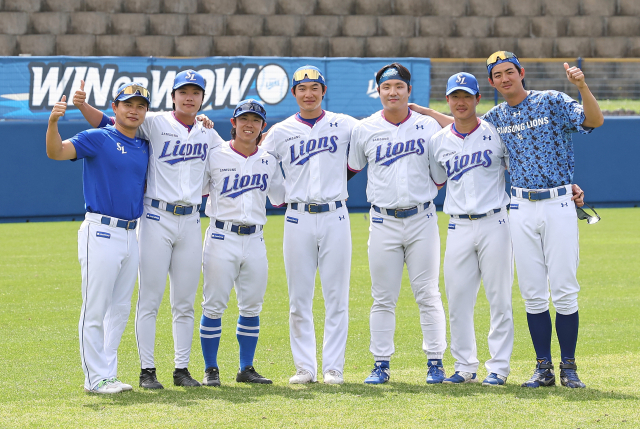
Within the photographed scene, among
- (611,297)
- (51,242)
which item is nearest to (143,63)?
(51,242)

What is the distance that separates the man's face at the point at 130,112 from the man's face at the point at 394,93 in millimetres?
1585

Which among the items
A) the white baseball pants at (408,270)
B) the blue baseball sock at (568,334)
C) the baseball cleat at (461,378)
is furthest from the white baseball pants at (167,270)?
the blue baseball sock at (568,334)

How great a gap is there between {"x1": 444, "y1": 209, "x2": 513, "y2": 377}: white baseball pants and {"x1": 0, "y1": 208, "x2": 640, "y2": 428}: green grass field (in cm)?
25

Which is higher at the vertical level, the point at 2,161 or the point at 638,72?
the point at 638,72

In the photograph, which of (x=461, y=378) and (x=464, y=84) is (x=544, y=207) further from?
(x=461, y=378)

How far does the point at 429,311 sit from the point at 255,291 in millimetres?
1160

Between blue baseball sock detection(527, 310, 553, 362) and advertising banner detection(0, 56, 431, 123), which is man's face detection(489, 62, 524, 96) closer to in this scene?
blue baseball sock detection(527, 310, 553, 362)

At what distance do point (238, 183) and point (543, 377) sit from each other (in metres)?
2.29

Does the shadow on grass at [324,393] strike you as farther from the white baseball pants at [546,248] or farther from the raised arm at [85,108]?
the raised arm at [85,108]

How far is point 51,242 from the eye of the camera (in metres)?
11.5

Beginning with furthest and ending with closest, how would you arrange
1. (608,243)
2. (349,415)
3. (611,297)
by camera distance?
1. (608,243)
2. (611,297)
3. (349,415)

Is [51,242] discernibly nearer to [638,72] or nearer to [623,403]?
[623,403]

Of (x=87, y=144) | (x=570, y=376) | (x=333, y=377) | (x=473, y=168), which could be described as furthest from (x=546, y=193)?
(x=87, y=144)

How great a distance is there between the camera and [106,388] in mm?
4641
